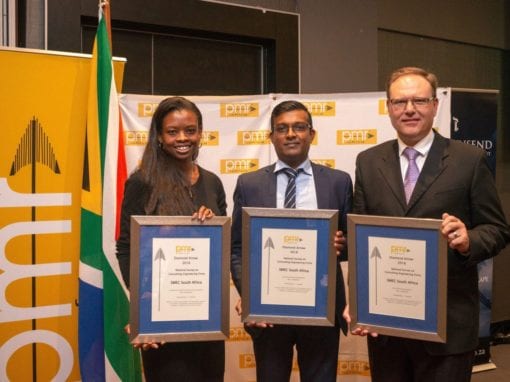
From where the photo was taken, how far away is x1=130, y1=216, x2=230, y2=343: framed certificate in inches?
74.5

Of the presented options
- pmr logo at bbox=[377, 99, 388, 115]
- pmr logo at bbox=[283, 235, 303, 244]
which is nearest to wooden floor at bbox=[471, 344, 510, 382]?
pmr logo at bbox=[377, 99, 388, 115]

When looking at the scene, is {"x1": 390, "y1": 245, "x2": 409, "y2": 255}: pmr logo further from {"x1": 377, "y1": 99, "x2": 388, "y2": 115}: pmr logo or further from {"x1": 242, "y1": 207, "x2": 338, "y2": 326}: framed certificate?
{"x1": 377, "y1": 99, "x2": 388, "y2": 115}: pmr logo

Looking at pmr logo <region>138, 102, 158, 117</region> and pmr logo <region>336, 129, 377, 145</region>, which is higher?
pmr logo <region>138, 102, 158, 117</region>

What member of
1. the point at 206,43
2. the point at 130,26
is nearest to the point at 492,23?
the point at 206,43

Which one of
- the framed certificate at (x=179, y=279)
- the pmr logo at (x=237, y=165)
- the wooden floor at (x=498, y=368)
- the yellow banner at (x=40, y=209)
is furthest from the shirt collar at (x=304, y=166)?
the wooden floor at (x=498, y=368)

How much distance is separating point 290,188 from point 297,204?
0.23 feet

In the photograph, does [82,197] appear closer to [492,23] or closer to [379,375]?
[379,375]

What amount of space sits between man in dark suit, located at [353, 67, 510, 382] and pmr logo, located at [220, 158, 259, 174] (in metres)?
1.55

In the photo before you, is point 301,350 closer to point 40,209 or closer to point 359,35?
point 40,209

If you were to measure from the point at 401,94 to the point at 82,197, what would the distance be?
1573 mm

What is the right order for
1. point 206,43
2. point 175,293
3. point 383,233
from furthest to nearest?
point 206,43 < point 175,293 < point 383,233

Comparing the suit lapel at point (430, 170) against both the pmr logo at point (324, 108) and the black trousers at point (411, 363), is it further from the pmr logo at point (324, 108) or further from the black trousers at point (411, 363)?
the pmr logo at point (324, 108)

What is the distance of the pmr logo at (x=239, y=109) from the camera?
3.38 m

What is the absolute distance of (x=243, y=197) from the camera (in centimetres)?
223
